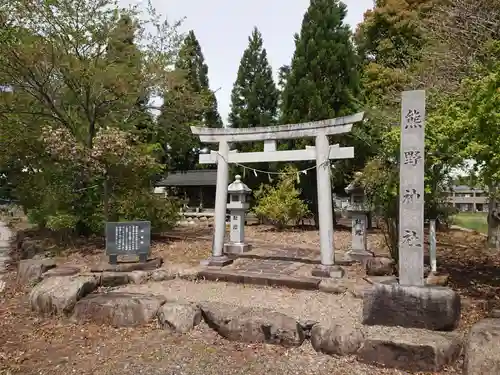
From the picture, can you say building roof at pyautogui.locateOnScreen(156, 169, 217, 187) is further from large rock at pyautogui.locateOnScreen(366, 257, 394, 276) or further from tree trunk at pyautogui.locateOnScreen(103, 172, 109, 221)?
large rock at pyautogui.locateOnScreen(366, 257, 394, 276)

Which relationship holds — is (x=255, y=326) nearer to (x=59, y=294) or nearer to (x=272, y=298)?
(x=272, y=298)

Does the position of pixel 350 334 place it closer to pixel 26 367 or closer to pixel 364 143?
pixel 26 367

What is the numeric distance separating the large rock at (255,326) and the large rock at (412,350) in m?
0.90

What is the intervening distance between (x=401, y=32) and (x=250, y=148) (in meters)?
9.75

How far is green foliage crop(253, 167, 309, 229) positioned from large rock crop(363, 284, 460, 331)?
40.4 feet

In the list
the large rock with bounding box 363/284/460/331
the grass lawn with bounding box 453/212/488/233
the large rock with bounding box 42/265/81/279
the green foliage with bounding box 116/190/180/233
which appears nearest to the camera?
the large rock with bounding box 363/284/460/331

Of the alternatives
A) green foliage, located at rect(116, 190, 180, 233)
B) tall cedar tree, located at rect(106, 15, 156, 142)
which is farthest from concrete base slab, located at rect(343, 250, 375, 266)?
tall cedar tree, located at rect(106, 15, 156, 142)

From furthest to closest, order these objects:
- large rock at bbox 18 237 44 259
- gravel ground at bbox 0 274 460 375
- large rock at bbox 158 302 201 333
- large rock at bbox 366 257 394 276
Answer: large rock at bbox 18 237 44 259 < large rock at bbox 366 257 394 276 < large rock at bbox 158 302 201 333 < gravel ground at bbox 0 274 460 375

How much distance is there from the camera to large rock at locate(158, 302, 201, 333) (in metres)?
5.73

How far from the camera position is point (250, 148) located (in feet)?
75.4

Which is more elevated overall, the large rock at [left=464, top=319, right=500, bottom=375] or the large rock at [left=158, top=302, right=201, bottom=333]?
the large rock at [left=464, top=319, right=500, bottom=375]

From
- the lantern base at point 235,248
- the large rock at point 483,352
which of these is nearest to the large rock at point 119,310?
the large rock at point 483,352

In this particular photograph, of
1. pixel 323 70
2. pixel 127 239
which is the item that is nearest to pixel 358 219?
pixel 127 239

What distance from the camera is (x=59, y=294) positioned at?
21.7 ft
